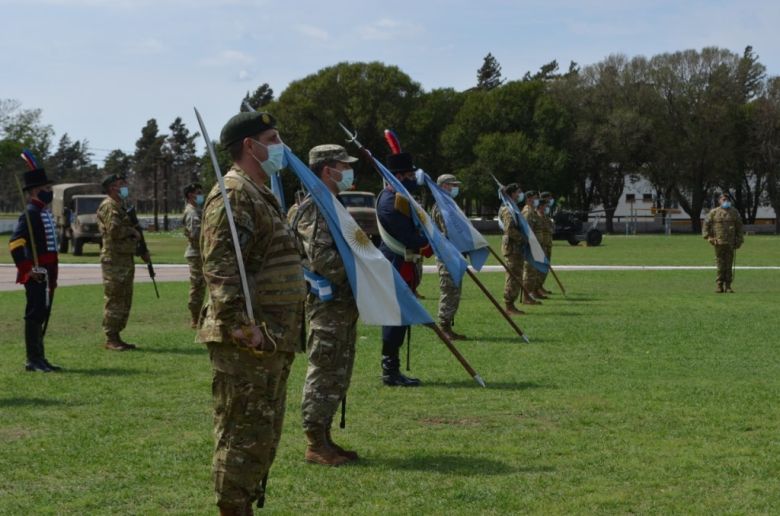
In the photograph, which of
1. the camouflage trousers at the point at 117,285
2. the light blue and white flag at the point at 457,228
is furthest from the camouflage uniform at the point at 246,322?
the camouflage trousers at the point at 117,285

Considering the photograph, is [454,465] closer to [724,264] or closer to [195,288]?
[195,288]

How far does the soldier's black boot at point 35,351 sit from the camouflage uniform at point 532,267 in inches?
389

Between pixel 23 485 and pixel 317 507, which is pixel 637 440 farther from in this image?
→ pixel 23 485

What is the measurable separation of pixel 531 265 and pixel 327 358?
1243cm

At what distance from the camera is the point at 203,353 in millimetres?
13109

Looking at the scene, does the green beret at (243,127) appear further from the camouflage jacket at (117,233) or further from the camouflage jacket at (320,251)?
the camouflage jacket at (117,233)

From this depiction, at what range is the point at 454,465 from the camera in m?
7.33

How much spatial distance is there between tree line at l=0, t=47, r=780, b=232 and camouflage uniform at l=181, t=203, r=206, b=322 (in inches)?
2276

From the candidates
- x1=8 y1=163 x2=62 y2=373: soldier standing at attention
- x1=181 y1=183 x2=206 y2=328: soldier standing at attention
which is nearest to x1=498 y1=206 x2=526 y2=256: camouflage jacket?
x1=181 y1=183 x2=206 y2=328: soldier standing at attention

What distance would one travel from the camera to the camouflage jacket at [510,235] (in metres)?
18.3

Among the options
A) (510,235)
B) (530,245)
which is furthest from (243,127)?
(510,235)

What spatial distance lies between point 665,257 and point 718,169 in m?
41.3

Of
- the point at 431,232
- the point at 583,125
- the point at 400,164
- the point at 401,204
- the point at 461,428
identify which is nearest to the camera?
the point at 461,428

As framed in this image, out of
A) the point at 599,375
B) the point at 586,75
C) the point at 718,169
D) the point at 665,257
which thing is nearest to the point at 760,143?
the point at 718,169
